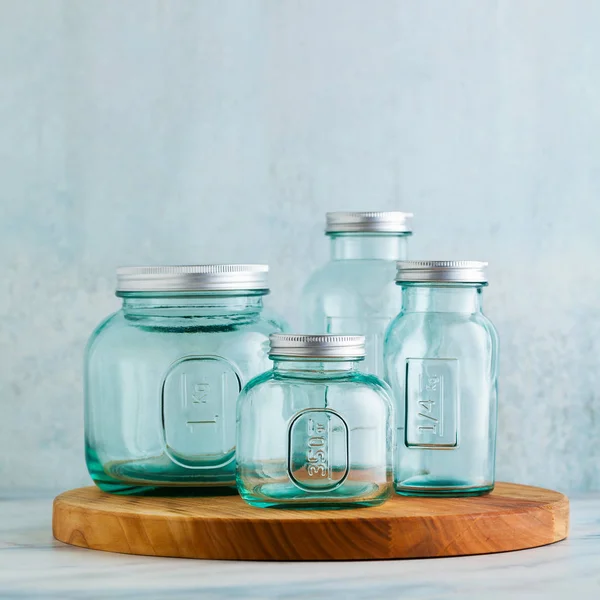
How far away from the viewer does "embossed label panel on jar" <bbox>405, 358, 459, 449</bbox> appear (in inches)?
38.1

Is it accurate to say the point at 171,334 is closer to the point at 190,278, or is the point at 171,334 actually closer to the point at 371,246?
the point at 190,278

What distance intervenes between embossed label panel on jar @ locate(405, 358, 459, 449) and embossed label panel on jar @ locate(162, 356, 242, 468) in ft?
0.51

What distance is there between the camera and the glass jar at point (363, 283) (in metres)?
1.04

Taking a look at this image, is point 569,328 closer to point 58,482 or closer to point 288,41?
point 288,41

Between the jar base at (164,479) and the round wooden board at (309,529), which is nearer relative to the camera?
the round wooden board at (309,529)

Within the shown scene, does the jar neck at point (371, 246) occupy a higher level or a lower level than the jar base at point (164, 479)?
higher

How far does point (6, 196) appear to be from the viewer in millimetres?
1223

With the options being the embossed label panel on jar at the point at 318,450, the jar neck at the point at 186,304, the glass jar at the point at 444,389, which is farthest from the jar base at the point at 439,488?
the jar neck at the point at 186,304

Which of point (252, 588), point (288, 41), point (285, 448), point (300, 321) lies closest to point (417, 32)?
point (288, 41)

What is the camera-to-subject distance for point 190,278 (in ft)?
3.14

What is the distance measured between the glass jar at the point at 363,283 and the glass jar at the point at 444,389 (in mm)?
56

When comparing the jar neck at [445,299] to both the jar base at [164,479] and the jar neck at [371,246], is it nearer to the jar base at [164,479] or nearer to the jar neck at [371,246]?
the jar neck at [371,246]

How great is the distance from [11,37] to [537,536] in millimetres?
772

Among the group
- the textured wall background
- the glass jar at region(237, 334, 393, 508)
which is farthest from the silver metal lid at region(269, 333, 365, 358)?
the textured wall background
